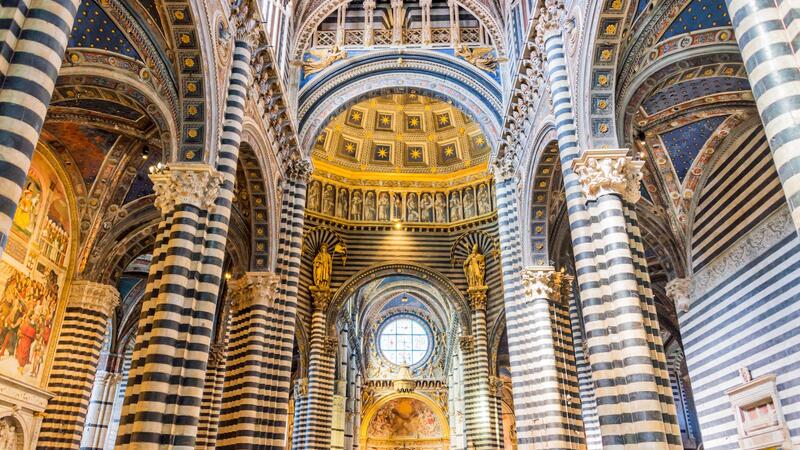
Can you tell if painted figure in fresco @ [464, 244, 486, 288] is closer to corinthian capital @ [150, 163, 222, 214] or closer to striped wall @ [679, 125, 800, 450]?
striped wall @ [679, 125, 800, 450]

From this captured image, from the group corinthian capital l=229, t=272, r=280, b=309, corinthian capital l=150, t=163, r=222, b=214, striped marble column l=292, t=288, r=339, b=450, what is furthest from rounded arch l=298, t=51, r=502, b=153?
striped marble column l=292, t=288, r=339, b=450

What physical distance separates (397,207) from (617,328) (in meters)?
20.6

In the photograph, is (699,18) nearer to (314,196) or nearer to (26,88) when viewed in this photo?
(26,88)

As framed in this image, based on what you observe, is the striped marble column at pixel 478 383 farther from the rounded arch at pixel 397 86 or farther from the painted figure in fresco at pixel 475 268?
the rounded arch at pixel 397 86

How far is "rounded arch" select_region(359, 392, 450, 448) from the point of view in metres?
37.1

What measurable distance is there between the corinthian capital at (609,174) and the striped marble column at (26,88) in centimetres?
833

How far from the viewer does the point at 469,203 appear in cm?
2973

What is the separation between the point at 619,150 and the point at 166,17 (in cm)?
870

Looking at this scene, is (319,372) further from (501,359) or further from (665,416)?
(665,416)

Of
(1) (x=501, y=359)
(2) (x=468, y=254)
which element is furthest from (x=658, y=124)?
(1) (x=501, y=359)

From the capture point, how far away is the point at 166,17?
1140 centimetres

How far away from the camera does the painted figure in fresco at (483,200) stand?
29000 millimetres

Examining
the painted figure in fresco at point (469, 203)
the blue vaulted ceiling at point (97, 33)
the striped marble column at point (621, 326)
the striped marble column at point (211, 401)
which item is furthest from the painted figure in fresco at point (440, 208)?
the blue vaulted ceiling at point (97, 33)

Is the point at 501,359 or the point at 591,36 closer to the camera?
the point at 591,36
